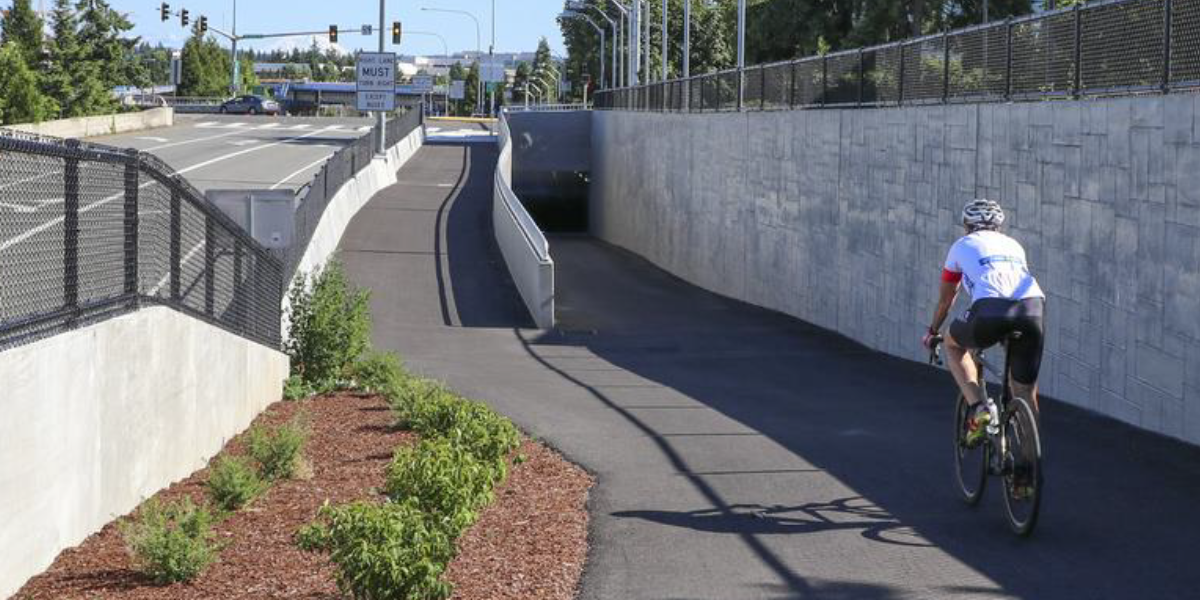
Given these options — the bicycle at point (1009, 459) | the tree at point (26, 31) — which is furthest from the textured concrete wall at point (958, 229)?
the tree at point (26, 31)

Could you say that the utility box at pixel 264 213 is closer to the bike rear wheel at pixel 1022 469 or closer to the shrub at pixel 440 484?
the shrub at pixel 440 484

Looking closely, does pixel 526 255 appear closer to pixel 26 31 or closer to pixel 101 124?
pixel 101 124

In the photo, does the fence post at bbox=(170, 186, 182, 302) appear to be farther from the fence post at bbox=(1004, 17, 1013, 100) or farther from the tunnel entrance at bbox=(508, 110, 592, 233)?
the tunnel entrance at bbox=(508, 110, 592, 233)

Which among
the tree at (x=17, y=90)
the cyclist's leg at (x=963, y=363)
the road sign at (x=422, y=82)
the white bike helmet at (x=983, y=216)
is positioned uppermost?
the road sign at (x=422, y=82)

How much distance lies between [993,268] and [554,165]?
55550 mm

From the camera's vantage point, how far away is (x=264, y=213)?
62.5 ft

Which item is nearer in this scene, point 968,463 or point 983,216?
point 983,216

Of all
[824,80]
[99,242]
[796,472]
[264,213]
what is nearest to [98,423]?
[99,242]

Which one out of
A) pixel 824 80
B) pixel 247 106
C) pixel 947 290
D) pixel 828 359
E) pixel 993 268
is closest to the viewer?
pixel 993 268

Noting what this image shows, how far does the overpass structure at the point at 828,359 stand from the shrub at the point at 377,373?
904 millimetres

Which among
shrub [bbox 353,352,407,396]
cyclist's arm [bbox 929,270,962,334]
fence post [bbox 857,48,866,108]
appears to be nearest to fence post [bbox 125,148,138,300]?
cyclist's arm [bbox 929,270,962,334]

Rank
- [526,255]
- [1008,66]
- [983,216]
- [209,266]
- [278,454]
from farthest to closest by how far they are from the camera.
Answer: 1. [526,255]
2. [1008,66]
3. [209,266]
4. [278,454]
5. [983,216]

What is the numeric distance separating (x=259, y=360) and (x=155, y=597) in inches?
301

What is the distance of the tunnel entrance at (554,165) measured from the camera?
64.9 metres
